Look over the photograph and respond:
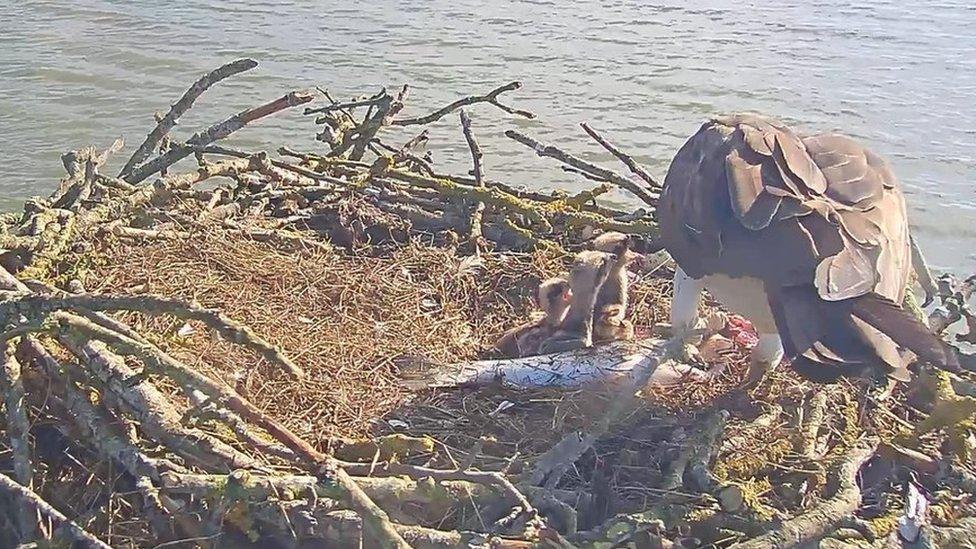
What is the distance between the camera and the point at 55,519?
2.79 metres

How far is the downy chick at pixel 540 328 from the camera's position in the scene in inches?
181

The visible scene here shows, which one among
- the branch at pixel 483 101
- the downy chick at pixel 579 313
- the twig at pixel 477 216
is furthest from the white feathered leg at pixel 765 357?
the branch at pixel 483 101

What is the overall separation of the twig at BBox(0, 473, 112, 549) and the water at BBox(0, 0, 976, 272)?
17.8ft

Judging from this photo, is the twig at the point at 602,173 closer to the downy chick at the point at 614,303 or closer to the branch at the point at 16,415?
the downy chick at the point at 614,303

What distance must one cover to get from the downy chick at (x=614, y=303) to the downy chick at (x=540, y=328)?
16 cm

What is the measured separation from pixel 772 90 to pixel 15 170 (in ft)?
22.9

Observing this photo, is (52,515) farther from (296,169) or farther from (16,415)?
(296,169)

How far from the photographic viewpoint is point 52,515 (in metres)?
2.78

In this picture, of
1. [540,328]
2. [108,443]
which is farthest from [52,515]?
[540,328]

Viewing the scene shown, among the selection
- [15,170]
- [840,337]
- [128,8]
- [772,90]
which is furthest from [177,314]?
[128,8]

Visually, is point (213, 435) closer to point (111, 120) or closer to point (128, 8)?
point (111, 120)

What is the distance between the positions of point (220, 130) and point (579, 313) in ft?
6.64

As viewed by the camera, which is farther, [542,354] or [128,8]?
[128,8]

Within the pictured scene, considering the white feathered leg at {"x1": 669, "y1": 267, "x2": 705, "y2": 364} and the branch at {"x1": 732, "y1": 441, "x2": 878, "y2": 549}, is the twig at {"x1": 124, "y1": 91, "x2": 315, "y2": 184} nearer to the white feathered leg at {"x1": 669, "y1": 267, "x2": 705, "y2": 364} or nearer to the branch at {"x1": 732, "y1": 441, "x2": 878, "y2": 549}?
the white feathered leg at {"x1": 669, "y1": 267, "x2": 705, "y2": 364}
